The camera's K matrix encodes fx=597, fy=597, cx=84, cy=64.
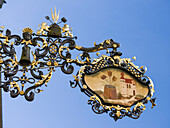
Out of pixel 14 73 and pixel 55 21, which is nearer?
pixel 14 73

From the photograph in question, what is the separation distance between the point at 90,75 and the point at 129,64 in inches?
44.0

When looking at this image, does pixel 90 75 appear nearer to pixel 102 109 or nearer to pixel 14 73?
pixel 102 109

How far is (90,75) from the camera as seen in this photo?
44.8 feet

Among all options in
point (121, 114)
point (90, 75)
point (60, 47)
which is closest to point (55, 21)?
point (60, 47)

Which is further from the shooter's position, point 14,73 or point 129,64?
point 129,64

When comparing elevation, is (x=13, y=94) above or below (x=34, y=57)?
below

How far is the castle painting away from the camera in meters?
13.6

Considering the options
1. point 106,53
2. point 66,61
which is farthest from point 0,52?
point 106,53

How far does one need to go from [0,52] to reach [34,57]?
2.50ft

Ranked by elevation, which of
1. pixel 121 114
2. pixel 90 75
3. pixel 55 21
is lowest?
pixel 121 114

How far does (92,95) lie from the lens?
44.1 feet

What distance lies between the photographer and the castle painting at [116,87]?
44.6 ft

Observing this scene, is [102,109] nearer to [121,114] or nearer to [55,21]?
[121,114]

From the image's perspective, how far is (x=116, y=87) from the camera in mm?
13812
